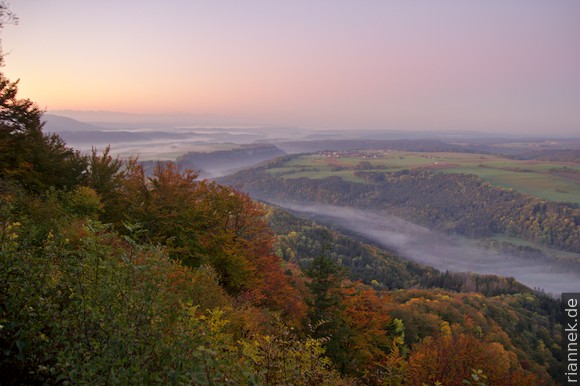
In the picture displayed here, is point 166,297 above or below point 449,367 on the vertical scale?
above


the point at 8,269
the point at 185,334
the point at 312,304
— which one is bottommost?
the point at 312,304

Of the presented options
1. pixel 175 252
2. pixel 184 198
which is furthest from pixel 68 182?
pixel 175 252

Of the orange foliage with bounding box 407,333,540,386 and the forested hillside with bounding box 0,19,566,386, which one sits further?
the orange foliage with bounding box 407,333,540,386

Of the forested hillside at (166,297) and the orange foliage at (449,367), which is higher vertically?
the forested hillside at (166,297)

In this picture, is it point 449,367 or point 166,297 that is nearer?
point 166,297

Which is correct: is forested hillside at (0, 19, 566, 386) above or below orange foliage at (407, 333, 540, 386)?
above

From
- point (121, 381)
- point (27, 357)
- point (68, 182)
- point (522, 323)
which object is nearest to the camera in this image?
point (121, 381)

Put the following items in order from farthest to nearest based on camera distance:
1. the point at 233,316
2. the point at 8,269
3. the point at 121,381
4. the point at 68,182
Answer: the point at 68,182
the point at 233,316
the point at 8,269
the point at 121,381

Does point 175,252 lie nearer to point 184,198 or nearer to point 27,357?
point 184,198
